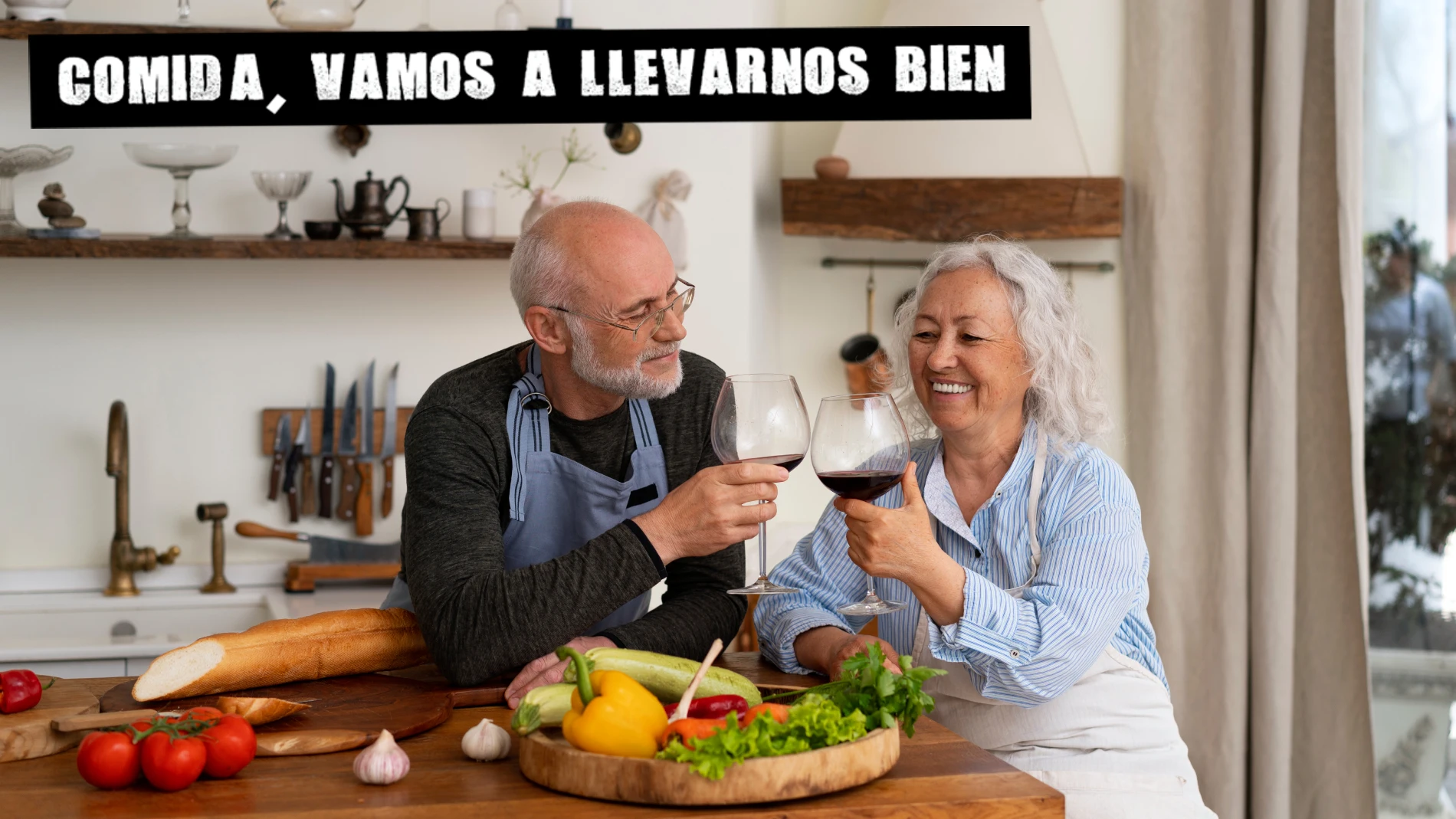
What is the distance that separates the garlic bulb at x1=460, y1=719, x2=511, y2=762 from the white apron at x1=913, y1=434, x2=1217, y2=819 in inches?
21.5

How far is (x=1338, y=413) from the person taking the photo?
120 inches

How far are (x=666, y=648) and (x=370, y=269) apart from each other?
1.92m

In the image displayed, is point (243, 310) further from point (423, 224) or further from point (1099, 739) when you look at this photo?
point (1099, 739)

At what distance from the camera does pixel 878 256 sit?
3.67 meters

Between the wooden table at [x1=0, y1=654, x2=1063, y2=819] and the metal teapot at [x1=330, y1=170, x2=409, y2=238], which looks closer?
the wooden table at [x1=0, y1=654, x2=1063, y2=819]

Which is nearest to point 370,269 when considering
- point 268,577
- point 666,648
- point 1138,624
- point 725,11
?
point 268,577

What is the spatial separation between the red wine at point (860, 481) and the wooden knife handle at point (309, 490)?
211 cm

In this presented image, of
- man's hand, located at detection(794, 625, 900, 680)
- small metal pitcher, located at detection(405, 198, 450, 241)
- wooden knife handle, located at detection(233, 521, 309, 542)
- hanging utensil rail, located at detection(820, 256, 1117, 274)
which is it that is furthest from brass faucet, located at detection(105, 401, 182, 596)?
man's hand, located at detection(794, 625, 900, 680)

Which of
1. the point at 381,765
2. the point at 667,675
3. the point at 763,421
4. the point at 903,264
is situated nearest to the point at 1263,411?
the point at 903,264

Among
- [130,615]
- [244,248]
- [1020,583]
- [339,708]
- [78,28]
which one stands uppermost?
[78,28]

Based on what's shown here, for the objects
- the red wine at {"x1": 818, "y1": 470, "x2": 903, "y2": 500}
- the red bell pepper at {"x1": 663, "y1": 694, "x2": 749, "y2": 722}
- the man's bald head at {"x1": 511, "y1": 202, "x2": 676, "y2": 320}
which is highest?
the man's bald head at {"x1": 511, "y1": 202, "x2": 676, "y2": 320}

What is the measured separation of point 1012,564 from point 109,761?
42.3 inches

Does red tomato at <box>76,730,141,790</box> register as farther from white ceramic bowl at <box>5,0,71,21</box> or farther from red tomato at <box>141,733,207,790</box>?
white ceramic bowl at <box>5,0,71,21</box>

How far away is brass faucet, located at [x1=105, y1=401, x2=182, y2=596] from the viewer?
3.13 metres
